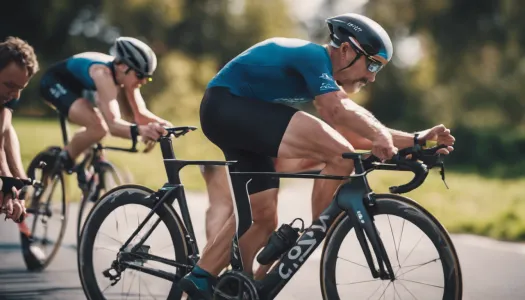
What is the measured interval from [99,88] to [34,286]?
5.36 feet

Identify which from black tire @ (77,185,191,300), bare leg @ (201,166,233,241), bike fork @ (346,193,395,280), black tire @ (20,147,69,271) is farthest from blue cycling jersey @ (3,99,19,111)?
bike fork @ (346,193,395,280)

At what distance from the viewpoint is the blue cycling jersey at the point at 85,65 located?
736cm

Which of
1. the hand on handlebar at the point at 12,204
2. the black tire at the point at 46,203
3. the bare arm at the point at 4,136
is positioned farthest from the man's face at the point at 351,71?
the black tire at the point at 46,203

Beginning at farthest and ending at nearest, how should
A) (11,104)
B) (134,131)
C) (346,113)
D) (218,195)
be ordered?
(218,195) < (134,131) < (11,104) < (346,113)

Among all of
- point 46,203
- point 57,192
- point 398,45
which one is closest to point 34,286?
point 46,203

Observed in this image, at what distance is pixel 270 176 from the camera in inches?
189

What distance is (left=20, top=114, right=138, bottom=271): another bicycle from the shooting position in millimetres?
7523

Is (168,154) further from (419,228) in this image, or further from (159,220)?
(419,228)

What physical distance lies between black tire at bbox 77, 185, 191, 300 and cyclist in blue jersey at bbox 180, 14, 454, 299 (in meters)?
0.18

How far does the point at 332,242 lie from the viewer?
4.55m

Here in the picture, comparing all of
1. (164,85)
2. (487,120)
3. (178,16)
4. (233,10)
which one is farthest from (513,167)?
(233,10)

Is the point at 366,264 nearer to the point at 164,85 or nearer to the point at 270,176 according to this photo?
the point at 270,176

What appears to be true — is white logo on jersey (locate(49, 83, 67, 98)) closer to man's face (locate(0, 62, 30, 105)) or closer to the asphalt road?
the asphalt road

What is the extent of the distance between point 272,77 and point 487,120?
101ft
